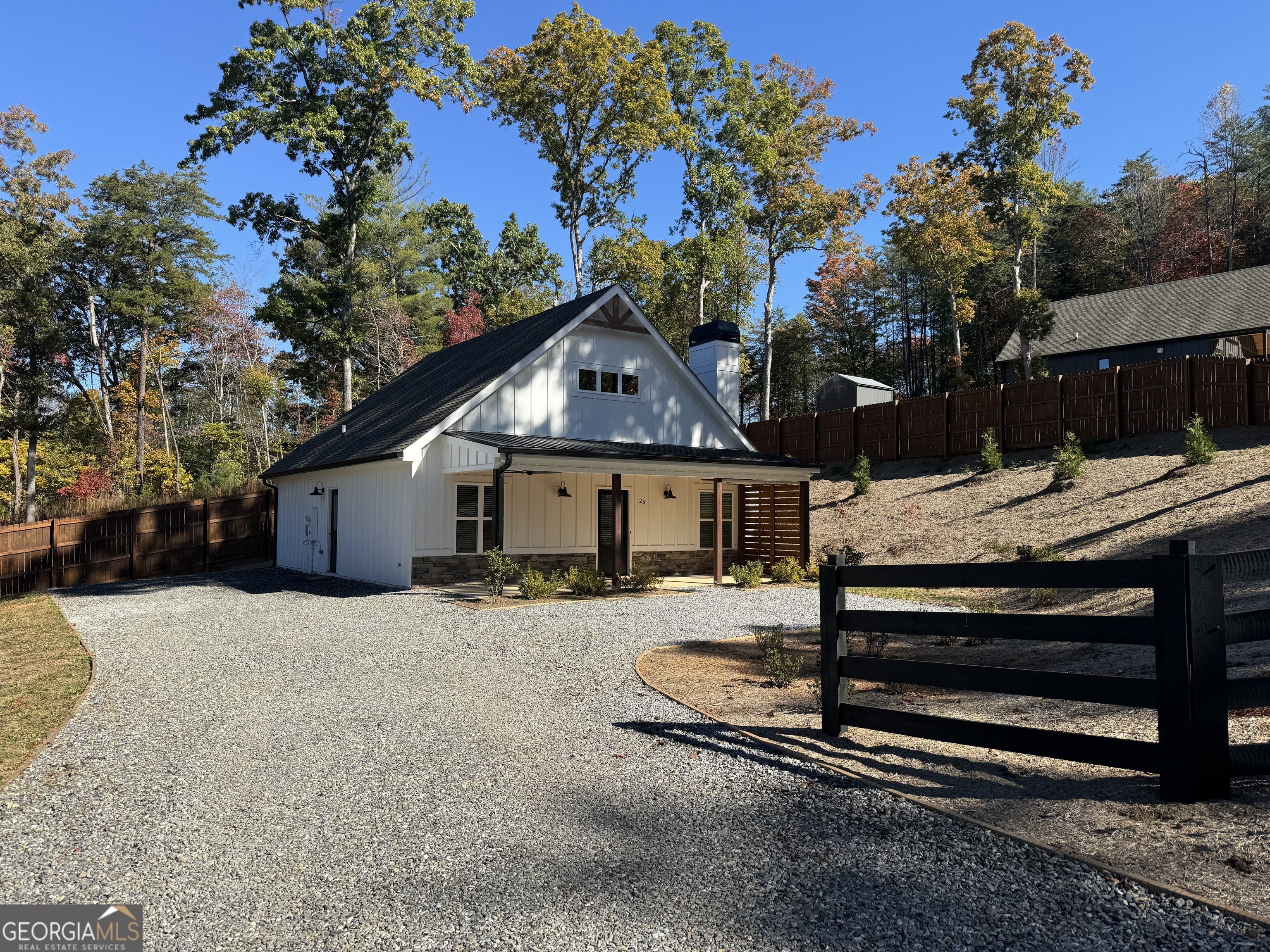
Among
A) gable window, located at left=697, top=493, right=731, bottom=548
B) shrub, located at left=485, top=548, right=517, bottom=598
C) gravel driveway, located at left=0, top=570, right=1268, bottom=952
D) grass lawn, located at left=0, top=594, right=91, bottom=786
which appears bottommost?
grass lawn, located at left=0, top=594, right=91, bottom=786

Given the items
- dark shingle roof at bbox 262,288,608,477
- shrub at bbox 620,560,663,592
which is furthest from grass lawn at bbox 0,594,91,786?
shrub at bbox 620,560,663,592

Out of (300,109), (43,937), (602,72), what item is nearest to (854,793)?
(43,937)

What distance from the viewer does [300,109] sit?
28578mm

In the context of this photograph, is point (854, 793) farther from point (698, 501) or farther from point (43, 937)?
point (698, 501)

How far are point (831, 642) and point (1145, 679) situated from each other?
5.84 feet

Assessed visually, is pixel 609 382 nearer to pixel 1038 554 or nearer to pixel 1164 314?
pixel 1038 554

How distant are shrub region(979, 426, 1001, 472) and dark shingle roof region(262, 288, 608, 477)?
38.5 feet

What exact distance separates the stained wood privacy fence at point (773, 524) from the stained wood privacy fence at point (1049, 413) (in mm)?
7830

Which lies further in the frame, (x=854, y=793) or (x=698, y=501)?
(x=698, y=501)

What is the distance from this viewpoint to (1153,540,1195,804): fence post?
3906 mm

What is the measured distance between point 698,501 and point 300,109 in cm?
2072

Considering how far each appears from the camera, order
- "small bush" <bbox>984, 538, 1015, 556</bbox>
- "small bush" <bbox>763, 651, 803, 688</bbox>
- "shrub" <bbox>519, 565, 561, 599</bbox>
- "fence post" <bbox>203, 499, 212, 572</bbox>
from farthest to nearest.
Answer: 1. "fence post" <bbox>203, 499, 212, 572</bbox>
2. "small bush" <bbox>984, 538, 1015, 556</bbox>
3. "shrub" <bbox>519, 565, 561, 599</bbox>
4. "small bush" <bbox>763, 651, 803, 688</bbox>

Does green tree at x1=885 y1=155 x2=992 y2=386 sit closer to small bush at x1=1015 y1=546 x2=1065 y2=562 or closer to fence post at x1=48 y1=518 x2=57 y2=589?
small bush at x1=1015 y1=546 x2=1065 y2=562

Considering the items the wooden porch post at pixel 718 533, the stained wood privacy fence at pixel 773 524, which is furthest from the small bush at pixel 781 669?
the stained wood privacy fence at pixel 773 524
